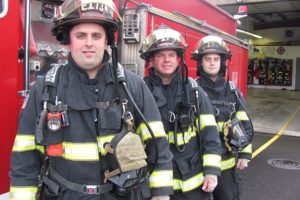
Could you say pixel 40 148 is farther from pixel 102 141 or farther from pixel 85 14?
pixel 85 14

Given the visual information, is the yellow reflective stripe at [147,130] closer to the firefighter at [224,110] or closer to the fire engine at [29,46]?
the fire engine at [29,46]

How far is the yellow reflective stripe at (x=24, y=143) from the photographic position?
1.76m

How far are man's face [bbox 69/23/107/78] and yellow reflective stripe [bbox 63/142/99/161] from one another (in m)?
0.36

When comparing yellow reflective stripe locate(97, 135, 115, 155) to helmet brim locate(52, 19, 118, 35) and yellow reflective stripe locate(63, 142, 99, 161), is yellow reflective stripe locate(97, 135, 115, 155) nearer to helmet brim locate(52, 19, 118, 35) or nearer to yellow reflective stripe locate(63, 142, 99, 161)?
yellow reflective stripe locate(63, 142, 99, 161)

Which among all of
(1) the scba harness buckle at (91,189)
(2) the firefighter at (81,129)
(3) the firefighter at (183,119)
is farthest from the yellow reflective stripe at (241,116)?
(1) the scba harness buckle at (91,189)

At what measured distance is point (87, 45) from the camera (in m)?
1.79

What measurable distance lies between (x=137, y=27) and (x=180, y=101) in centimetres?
102

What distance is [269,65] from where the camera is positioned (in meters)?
27.2

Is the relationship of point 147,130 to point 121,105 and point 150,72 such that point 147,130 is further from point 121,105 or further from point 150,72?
point 150,72

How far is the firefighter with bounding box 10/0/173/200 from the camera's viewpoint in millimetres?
1727

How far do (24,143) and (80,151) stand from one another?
0.26 meters

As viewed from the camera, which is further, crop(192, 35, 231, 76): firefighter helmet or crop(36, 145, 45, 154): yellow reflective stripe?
crop(192, 35, 231, 76): firefighter helmet

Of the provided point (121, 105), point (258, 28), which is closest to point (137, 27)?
point (121, 105)

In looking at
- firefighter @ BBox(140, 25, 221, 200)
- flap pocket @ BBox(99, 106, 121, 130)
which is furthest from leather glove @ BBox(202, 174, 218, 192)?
flap pocket @ BBox(99, 106, 121, 130)
